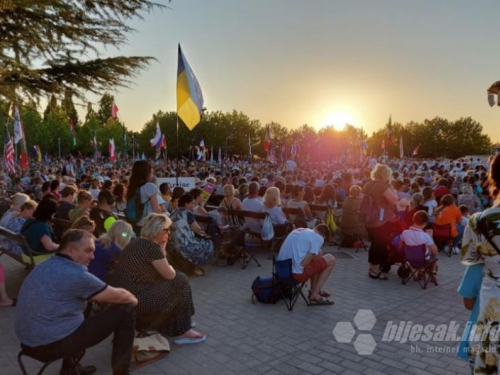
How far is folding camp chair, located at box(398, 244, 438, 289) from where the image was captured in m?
6.83

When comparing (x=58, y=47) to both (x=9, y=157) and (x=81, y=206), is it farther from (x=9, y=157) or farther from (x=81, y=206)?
(x=9, y=157)

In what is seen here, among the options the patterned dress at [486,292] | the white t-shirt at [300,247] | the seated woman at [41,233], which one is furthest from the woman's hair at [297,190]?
the patterned dress at [486,292]

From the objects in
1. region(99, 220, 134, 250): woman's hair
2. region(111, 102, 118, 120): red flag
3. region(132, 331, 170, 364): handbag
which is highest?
region(111, 102, 118, 120): red flag

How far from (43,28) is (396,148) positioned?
99817 mm

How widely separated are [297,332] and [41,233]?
3958 mm

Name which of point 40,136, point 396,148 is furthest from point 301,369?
point 396,148

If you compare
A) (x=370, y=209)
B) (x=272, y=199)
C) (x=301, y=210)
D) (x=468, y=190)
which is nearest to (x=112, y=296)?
(x=370, y=209)

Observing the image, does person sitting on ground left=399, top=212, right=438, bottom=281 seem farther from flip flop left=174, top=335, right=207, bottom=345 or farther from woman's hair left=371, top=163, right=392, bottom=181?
flip flop left=174, top=335, right=207, bottom=345

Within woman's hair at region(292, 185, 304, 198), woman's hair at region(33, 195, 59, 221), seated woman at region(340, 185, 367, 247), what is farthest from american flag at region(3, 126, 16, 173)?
seated woman at region(340, 185, 367, 247)

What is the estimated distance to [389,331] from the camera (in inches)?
200

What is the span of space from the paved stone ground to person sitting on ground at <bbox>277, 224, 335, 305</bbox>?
356mm

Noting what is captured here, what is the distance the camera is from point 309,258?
5785mm

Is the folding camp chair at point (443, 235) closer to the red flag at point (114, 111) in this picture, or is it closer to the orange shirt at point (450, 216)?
the orange shirt at point (450, 216)

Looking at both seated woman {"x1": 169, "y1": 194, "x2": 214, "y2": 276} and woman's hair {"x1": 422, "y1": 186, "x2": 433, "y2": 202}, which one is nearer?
seated woman {"x1": 169, "y1": 194, "x2": 214, "y2": 276}
